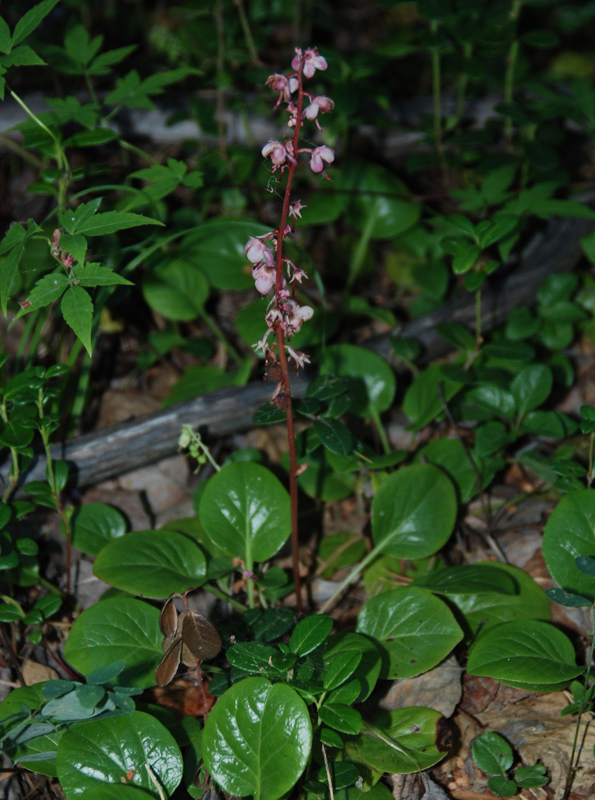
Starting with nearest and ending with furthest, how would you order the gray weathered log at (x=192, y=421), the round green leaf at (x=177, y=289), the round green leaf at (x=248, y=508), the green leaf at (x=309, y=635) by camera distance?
the green leaf at (x=309, y=635), the round green leaf at (x=248, y=508), the gray weathered log at (x=192, y=421), the round green leaf at (x=177, y=289)

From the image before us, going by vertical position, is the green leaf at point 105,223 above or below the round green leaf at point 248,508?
above

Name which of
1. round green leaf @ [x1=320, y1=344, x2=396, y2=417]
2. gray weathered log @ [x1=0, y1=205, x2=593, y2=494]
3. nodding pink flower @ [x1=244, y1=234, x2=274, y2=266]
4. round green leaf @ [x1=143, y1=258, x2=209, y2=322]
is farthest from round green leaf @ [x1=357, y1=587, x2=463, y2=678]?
round green leaf @ [x1=143, y1=258, x2=209, y2=322]

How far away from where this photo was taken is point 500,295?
9.87 ft

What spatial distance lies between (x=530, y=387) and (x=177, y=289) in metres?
1.53

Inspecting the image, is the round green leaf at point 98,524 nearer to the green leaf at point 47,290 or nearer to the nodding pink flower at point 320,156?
the green leaf at point 47,290

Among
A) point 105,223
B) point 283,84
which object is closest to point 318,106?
point 283,84

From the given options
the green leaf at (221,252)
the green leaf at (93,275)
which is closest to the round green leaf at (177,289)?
the green leaf at (221,252)

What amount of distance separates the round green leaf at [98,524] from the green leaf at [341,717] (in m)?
1.00

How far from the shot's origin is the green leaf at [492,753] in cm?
172

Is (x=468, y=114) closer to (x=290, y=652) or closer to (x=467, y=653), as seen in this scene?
(x=467, y=653)

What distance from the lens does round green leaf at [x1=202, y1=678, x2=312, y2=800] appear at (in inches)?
60.0

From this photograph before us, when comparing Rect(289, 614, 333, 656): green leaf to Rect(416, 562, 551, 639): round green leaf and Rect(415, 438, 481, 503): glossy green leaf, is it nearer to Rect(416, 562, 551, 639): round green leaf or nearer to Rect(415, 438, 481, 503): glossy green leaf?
Rect(416, 562, 551, 639): round green leaf

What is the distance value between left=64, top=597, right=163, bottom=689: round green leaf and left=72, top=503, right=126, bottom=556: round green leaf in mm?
399

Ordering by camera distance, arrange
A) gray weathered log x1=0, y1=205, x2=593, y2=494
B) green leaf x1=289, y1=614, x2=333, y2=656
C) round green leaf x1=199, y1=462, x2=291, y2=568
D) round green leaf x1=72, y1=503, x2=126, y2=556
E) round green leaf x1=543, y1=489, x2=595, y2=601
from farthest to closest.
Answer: gray weathered log x1=0, y1=205, x2=593, y2=494 → round green leaf x1=72, y1=503, x2=126, y2=556 → round green leaf x1=199, y1=462, x2=291, y2=568 → round green leaf x1=543, y1=489, x2=595, y2=601 → green leaf x1=289, y1=614, x2=333, y2=656
